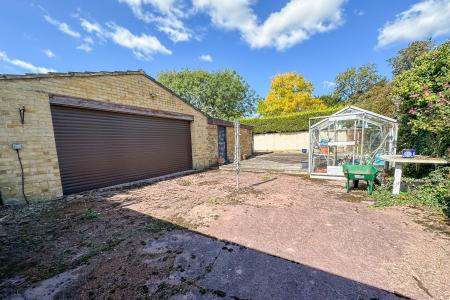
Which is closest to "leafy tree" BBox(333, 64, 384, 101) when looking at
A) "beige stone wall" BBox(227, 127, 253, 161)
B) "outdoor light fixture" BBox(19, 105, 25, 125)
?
"beige stone wall" BBox(227, 127, 253, 161)

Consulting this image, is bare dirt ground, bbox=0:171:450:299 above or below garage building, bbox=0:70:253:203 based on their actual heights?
below

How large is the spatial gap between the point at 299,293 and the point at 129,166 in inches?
295

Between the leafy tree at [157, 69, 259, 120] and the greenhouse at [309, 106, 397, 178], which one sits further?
the leafy tree at [157, 69, 259, 120]

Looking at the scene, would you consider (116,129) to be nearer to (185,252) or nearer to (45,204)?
(45,204)

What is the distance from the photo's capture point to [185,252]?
2928 mm

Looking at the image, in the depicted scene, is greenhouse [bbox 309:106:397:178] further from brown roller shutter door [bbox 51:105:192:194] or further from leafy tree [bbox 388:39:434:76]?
leafy tree [bbox 388:39:434:76]

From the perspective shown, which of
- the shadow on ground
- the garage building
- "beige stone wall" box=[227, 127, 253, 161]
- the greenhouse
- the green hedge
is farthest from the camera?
the green hedge

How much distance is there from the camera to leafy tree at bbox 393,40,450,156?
197 inches

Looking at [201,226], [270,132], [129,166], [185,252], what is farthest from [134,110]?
[270,132]

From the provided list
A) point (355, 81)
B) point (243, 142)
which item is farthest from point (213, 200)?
point (355, 81)

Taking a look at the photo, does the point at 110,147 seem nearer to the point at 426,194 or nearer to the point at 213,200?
the point at 213,200

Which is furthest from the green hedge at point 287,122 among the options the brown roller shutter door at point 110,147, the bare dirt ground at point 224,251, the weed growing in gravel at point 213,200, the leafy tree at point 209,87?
the weed growing in gravel at point 213,200

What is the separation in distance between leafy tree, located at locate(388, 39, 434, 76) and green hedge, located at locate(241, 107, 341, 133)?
8.80m

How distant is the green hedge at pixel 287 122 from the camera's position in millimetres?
19922
